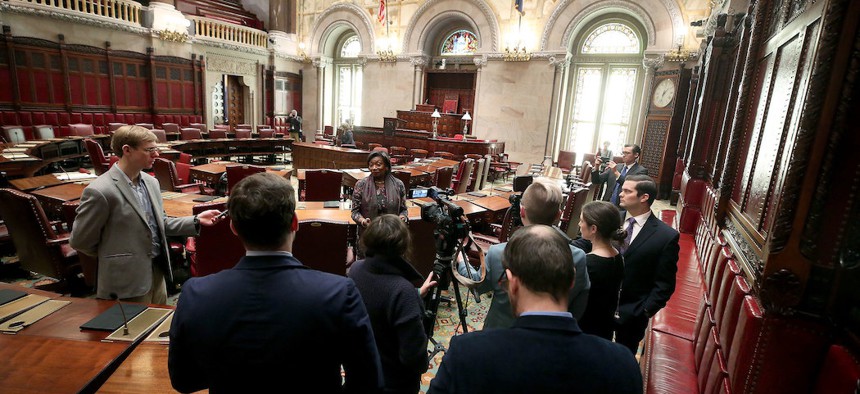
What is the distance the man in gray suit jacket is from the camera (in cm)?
208

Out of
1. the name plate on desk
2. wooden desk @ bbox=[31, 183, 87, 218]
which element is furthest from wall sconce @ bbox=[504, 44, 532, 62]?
the name plate on desk

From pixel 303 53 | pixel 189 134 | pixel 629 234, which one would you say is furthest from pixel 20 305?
pixel 303 53

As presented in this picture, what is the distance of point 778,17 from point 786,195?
2187 mm

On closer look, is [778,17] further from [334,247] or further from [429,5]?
[429,5]

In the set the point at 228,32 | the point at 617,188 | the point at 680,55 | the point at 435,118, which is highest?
the point at 228,32

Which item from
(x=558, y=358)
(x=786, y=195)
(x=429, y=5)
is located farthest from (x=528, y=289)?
(x=429, y=5)

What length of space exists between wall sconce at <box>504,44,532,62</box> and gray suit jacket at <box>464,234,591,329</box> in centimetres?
1162

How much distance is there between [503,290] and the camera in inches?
68.4

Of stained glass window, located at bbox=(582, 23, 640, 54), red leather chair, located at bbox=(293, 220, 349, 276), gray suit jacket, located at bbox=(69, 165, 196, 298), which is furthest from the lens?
stained glass window, located at bbox=(582, 23, 640, 54)

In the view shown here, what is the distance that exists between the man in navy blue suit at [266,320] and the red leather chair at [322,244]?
5.82 feet

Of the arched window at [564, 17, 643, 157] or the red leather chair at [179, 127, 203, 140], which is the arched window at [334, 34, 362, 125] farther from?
the arched window at [564, 17, 643, 157]

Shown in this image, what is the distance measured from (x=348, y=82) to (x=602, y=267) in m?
16.7

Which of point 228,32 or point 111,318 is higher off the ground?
point 228,32

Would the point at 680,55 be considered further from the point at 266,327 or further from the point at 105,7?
the point at 105,7
